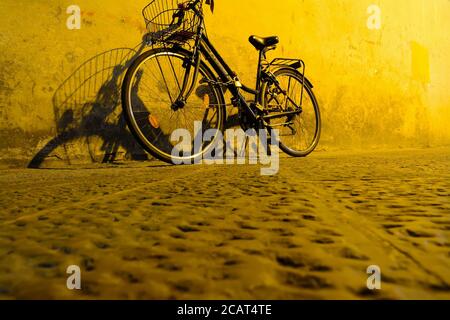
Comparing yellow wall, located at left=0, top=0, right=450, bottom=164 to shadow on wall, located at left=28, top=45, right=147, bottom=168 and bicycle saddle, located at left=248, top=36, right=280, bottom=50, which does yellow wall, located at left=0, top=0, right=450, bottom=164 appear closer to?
shadow on wall, located at left=28, top=45, right=147, bottom=168

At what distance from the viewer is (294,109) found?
3215 millimetres

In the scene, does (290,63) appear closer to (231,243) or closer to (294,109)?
(294,109)

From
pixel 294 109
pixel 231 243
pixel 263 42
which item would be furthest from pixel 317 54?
pixel 231 243

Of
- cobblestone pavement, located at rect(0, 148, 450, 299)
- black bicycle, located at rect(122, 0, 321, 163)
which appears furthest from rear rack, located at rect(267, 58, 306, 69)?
cobblestone pavement, located at rect(0, 148, 450, 299)

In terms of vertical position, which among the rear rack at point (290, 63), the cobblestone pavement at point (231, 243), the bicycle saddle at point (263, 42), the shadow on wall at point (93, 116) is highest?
the bicycle saddle at point (263, 42)

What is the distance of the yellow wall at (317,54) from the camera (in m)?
2.39

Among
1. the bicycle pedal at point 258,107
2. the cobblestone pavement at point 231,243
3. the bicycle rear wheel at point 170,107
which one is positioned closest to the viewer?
the cobblestone pavement at point 231,243

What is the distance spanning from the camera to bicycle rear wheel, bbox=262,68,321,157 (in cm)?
304

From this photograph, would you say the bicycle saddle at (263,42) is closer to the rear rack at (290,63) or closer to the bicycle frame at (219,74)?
the bicycle frame at (219,74)

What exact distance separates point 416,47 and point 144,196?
4.46 meters

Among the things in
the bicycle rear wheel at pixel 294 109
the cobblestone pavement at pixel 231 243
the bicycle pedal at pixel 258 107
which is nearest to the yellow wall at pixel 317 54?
the bicycle rear wheel at pixel 294 109

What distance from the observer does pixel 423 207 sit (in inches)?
35.0

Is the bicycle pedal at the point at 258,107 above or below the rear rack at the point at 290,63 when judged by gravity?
below

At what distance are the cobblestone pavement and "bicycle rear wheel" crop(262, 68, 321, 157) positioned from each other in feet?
6.24
